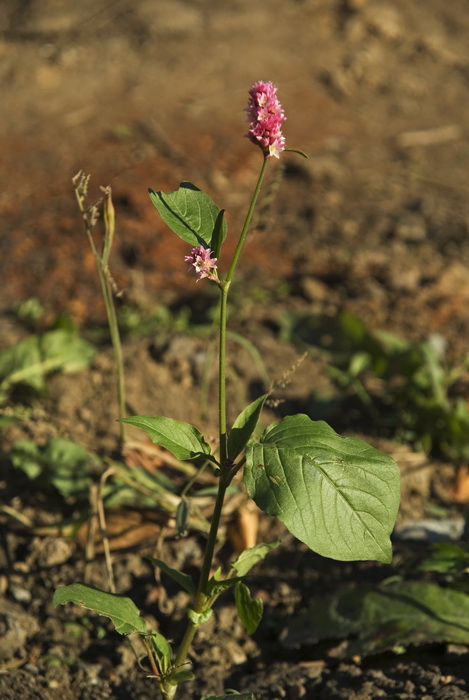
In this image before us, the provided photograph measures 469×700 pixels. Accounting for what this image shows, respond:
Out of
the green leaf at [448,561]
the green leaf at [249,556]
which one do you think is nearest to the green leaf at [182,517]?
the green leaf at [249,556]

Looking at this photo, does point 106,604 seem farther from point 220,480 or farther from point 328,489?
point 328,489

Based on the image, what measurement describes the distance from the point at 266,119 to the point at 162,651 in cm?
133

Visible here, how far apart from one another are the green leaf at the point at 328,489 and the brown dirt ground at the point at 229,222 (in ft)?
2.00

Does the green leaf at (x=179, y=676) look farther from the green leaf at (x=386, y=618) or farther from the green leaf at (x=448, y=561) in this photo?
the green leaf at (x=448, y=561)

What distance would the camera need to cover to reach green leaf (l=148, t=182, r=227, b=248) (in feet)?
6.29

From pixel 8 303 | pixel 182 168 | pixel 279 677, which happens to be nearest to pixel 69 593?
pixel 279 677

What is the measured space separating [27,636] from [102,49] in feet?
17.5

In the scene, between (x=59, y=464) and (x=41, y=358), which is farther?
(x=41, y=358)

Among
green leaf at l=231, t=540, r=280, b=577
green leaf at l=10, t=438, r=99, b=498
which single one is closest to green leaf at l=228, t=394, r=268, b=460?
green leaf at l=231, t=540, r=280, b=577

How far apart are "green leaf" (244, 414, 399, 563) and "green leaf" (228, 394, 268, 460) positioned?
61mm

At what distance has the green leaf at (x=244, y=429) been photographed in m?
1.96

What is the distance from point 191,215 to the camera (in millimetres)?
1956

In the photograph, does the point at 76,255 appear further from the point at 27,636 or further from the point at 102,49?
the point at 102,49

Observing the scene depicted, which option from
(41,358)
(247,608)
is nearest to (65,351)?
(41,358)
